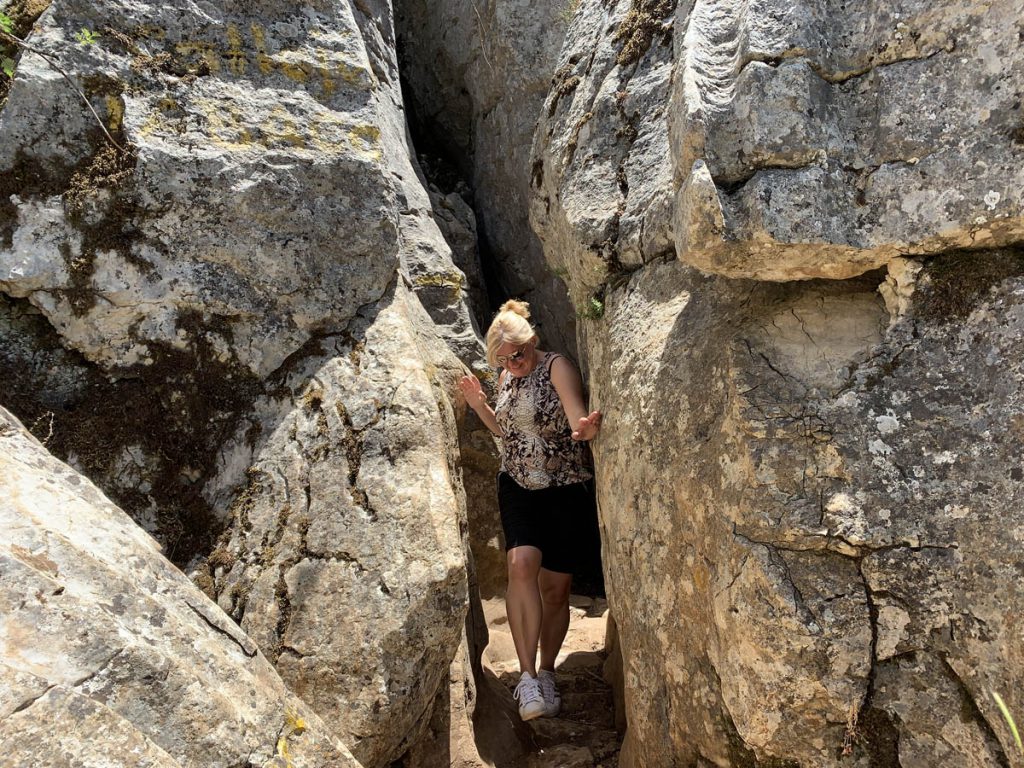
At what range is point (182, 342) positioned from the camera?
4.35 meters

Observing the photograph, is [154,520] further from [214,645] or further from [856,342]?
[856,342]

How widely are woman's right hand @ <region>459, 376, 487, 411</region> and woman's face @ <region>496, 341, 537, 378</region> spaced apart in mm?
471

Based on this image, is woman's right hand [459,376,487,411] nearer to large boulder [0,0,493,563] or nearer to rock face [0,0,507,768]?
rock face [0,0,507,768]

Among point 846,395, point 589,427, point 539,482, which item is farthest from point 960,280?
point 539,482

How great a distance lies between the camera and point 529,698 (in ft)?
14.9

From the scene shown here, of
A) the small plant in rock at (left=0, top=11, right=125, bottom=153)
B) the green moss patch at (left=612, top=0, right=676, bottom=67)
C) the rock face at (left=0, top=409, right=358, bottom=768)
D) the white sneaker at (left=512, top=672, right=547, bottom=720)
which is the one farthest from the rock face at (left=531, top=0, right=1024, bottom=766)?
the small plant in rock at (left=0, top=11, right=125, bottom=153)

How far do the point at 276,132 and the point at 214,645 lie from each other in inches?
114

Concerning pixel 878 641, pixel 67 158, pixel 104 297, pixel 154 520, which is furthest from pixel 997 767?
pixel 67 158

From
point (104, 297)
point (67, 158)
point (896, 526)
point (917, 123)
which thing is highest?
point (917, 123)

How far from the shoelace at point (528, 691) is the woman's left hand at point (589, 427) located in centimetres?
138

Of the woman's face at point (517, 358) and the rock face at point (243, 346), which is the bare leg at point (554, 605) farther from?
the woman's face at point (517, 358)

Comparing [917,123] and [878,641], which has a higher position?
[917,123]

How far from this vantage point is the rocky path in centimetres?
441

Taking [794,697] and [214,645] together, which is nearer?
[214,645]
